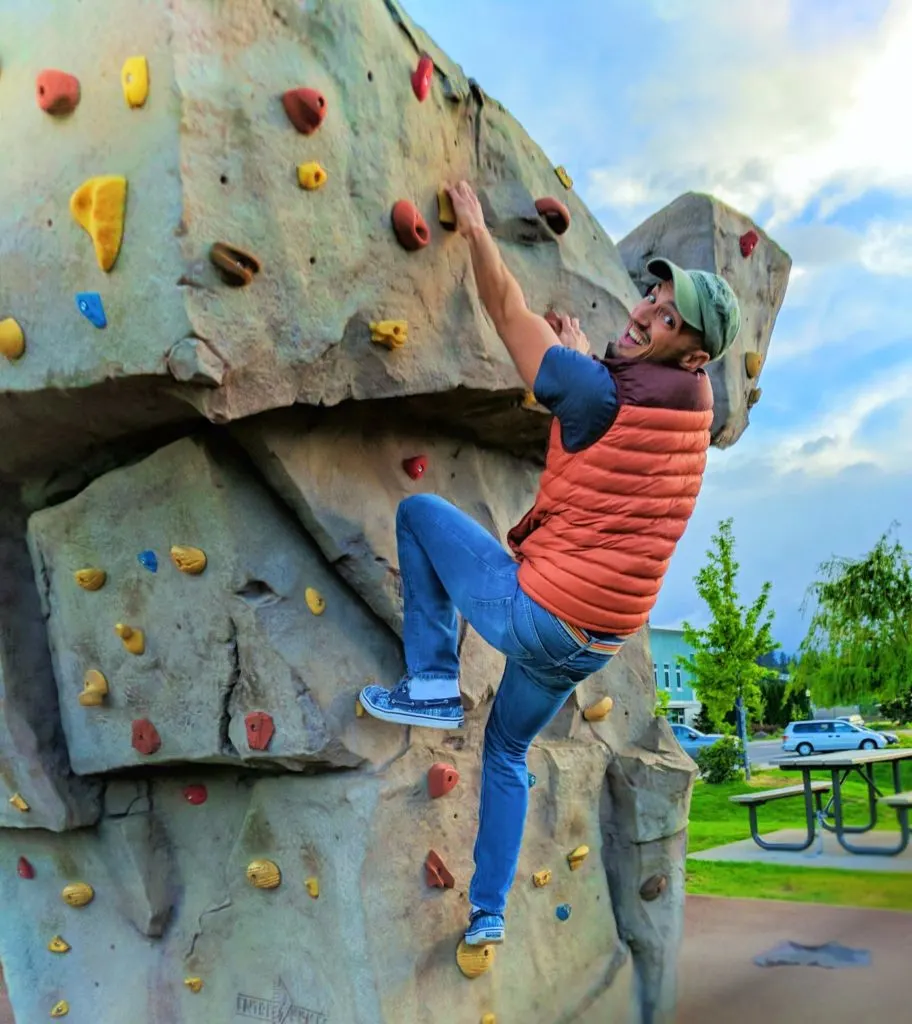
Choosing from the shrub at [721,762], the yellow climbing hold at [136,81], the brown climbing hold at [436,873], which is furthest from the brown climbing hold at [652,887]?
the shrub at [721,762]

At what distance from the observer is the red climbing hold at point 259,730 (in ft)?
10.0

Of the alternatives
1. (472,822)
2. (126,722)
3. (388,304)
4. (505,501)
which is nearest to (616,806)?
(472,822)

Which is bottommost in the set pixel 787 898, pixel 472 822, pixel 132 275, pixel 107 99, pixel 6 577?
pixel 787 898

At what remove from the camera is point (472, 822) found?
132 inches

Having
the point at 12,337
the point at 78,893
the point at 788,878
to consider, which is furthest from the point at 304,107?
the point at 788,878

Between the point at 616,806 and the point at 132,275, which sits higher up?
the point at 132,275

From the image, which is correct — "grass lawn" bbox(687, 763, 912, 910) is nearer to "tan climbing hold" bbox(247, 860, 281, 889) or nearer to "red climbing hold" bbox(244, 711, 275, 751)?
"tan climbing hold" bbox(247, 860, 281, 889)

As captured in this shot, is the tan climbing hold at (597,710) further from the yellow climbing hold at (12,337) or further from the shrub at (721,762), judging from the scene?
the shrub at (721,762)

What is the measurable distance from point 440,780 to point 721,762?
44.2 feet

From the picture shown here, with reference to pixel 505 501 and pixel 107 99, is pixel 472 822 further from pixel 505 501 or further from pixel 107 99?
pixel 107 99

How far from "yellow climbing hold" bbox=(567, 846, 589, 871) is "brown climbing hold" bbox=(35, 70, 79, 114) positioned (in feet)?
10.6

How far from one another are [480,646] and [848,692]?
15.2 meters

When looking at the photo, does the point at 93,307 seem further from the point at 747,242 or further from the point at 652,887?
the point at 747,242

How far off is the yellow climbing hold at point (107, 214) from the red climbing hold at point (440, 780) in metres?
1.94
